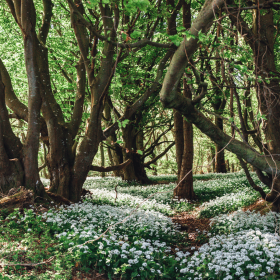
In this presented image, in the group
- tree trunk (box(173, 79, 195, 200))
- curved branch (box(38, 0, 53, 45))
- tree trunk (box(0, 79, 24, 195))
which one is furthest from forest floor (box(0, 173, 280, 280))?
curved branch (box(38, 0, 53, 45))

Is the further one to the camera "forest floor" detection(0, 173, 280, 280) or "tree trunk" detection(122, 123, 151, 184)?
"tree trunk" detection(122, 123, 151, 184)

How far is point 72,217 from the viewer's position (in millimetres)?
7840

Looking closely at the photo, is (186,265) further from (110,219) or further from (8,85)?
(8,85)

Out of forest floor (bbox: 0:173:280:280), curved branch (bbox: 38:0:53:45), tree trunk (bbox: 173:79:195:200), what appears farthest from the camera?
tree trunk (bbox: 173:79:195:200)

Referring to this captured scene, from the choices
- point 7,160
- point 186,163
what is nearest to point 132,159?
point 186,163

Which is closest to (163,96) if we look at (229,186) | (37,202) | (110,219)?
(110,219)

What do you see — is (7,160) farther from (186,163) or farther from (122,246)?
(186,163)

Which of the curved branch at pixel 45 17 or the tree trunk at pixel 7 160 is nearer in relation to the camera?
the tree trunk at pixel 7 160

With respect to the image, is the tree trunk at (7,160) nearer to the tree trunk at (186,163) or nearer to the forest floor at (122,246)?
the forest floor at (122,246)

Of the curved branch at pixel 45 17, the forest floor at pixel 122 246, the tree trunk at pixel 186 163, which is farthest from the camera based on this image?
the tree trunk at pixel 186 163

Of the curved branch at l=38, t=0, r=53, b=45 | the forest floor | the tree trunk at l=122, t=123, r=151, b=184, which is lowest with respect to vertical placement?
the forest floor

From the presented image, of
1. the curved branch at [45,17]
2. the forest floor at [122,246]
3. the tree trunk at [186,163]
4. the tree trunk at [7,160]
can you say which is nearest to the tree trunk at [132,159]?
the tree trunk at [186,163]

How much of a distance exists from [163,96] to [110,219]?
4.40m

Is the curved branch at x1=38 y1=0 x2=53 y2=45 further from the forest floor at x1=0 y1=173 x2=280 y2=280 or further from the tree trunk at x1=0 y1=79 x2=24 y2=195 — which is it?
the forest floor at x1=0 y1=173 x2=280 y2=280
